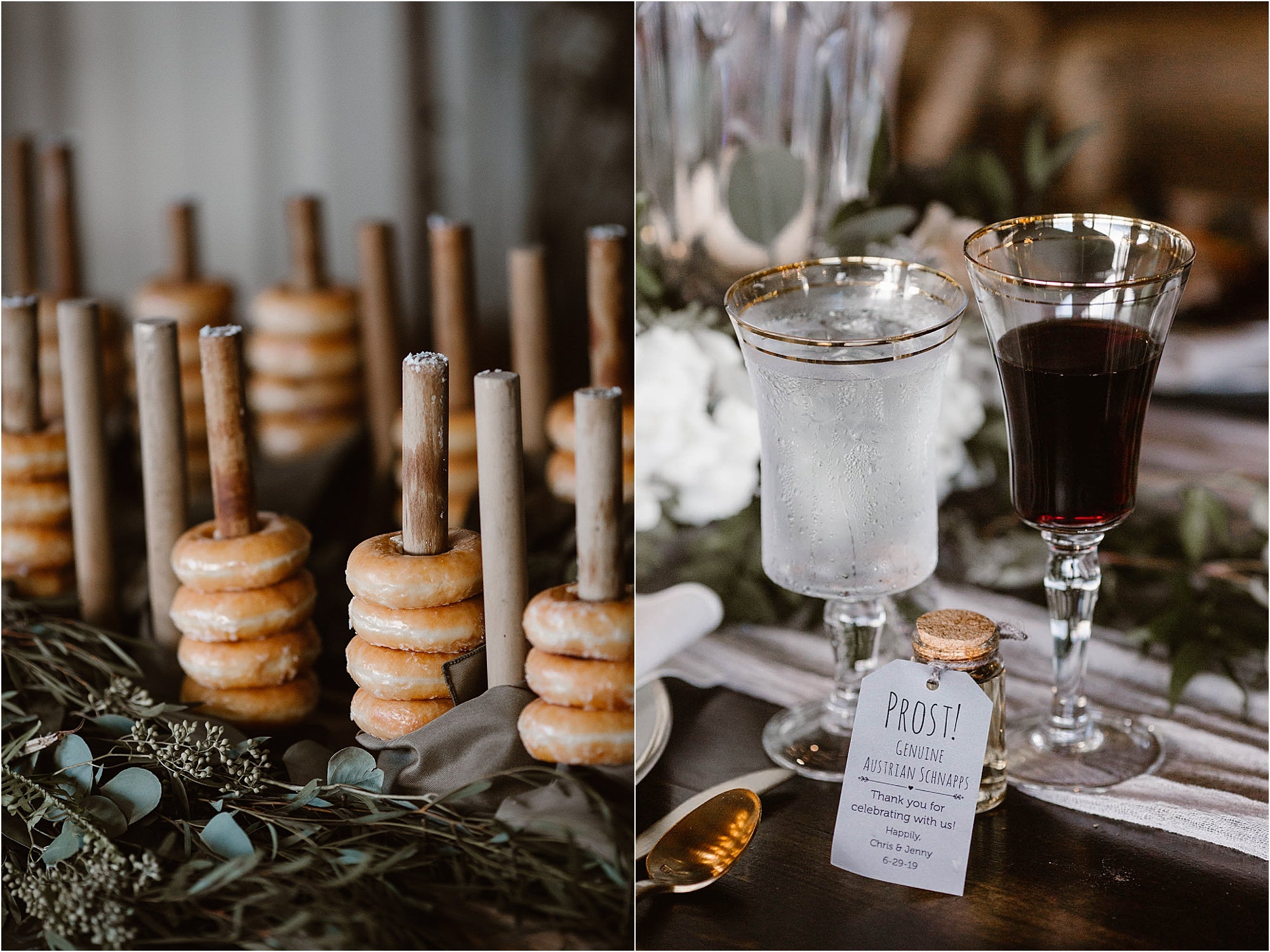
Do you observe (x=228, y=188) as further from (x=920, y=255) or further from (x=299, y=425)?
(x=920, y=255)

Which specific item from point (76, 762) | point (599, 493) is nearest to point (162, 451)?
point (76, 762)

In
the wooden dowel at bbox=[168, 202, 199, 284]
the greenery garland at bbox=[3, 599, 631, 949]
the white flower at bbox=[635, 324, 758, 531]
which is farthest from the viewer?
the wooden dowel at bbox=[168, 202, 199, 284]

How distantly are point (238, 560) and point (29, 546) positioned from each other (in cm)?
19

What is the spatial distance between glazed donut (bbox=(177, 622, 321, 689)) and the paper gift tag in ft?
0.92

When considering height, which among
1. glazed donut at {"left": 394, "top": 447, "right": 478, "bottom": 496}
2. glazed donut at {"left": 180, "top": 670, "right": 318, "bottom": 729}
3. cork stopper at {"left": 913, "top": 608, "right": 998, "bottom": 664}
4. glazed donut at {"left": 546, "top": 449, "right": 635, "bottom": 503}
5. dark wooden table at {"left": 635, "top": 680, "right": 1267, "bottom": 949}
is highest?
glazed donut at {"left": 394, "top": 447, "right": 478, "bottom": 496}

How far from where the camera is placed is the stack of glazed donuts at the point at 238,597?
1.77ft

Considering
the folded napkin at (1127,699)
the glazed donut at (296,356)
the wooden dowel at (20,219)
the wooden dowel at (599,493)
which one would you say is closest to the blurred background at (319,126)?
the wooden dowel at (20,219)

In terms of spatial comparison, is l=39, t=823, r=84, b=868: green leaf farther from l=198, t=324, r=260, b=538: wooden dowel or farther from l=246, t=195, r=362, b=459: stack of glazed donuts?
l=246, t=195, r=362, b=459: stack of glazed donuts

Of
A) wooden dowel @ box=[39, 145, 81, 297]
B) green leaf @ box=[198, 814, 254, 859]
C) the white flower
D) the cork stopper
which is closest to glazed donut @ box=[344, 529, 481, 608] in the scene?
green leaf @ box=[198, 814, 254, 859]

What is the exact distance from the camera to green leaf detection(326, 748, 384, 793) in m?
0.50

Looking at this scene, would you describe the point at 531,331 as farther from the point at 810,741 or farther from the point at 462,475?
the point at 810,741

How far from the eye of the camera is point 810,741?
65cm

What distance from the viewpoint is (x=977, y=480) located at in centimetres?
88

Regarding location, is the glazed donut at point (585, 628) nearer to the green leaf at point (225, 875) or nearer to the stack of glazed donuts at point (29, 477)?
the green leaf at point (225, 875)
